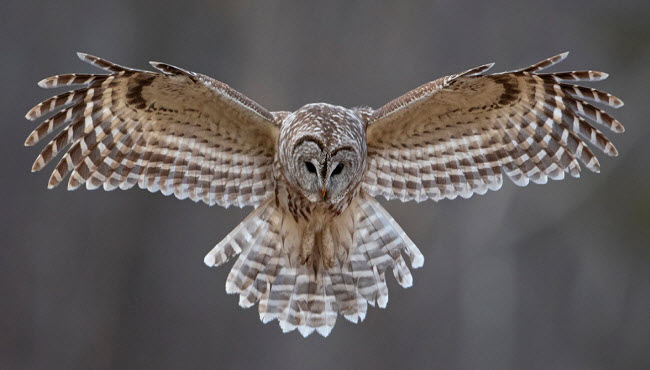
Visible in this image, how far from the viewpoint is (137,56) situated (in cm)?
866

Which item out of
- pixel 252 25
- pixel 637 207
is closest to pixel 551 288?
pixel 637 207

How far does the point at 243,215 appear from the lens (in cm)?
903

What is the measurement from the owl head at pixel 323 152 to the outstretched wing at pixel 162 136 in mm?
332

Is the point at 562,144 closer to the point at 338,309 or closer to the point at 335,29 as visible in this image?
the point at 338,309

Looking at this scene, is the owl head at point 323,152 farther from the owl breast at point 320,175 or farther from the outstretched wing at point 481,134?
the outstretched wing at point 481,134

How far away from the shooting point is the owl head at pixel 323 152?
465 cm

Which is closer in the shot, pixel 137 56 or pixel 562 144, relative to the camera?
pixel 562 144

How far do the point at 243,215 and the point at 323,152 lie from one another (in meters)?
4.48

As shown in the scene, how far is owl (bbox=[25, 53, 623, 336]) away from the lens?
4.72 metres

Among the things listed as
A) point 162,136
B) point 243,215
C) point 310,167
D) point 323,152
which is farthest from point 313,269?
point 243,215

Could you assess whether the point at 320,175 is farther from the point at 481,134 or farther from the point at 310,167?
the point at 481,134

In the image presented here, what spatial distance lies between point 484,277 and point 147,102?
5.20 meters

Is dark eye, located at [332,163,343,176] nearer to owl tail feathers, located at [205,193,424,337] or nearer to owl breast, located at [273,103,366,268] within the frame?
owl breast, located at [273,103,366,268]

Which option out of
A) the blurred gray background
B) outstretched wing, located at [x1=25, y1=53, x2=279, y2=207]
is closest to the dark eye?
outstretched wing, located at [x1=25, y1=53, x2=279, y2=207]
